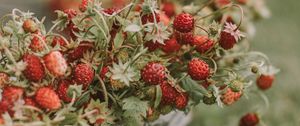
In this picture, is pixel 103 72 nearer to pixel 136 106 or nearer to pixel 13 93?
pixel 136 106

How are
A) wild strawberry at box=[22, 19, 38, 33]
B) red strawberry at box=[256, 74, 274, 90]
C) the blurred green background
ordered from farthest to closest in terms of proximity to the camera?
the blurred green background < red strawberry at box=[256, 74, 274, 90] < wild strawberry at box=[22, 19, 38, 33]

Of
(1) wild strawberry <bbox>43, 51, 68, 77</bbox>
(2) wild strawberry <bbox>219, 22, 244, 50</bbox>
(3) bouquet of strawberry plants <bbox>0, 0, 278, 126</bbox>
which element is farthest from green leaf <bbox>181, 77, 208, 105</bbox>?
(1) wild strawberry <bbox>43, 51, 68, 77</bbox>

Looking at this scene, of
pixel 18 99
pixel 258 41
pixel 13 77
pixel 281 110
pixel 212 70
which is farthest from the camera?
pixel 258 41

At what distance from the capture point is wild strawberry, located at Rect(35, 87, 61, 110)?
1.19 metres

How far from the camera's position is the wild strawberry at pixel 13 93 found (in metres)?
1.18

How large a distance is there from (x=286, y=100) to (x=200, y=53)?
142cm

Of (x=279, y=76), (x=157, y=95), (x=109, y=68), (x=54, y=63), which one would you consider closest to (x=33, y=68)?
(x=54, y=63)

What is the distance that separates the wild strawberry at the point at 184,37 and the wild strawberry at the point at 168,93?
0.13m

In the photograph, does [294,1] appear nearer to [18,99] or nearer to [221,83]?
[221,83]

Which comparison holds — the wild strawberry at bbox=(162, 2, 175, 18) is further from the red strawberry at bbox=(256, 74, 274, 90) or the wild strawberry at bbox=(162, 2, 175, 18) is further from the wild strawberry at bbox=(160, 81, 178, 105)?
the wild strawberry at bbox=(160, 81, 178, 105)

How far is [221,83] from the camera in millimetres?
1496

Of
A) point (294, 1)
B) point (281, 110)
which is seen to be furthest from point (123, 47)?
point (294, 1)

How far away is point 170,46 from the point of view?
1547mm

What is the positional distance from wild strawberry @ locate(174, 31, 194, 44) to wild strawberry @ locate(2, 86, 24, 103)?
439 millimetres
